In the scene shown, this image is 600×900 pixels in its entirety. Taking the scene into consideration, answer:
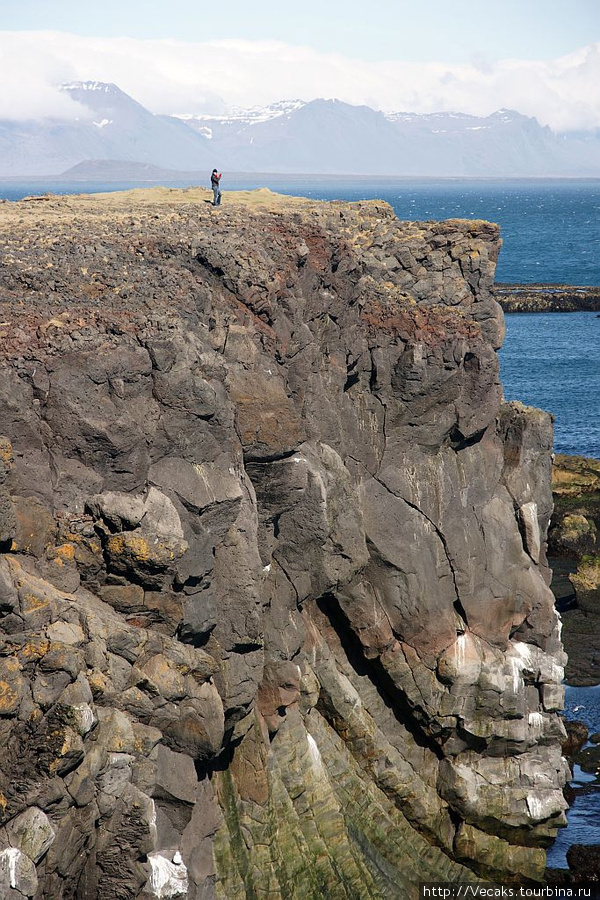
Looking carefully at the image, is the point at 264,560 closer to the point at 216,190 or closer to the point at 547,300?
the point at 216,190

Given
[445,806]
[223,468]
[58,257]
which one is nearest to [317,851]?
[445,806]

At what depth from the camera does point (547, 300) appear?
147 meters

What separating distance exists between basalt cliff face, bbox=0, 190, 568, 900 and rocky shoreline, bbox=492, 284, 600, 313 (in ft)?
347

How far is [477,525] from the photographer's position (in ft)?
118

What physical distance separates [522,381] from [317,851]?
75.4m

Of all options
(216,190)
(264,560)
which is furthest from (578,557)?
(264,560)

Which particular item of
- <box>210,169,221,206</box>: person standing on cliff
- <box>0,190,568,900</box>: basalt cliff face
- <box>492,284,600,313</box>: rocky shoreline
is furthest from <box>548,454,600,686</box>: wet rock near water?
<box>492,284,600,313</box>: rocky shoreline

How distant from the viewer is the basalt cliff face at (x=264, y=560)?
23.7m

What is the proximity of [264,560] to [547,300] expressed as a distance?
12395cm

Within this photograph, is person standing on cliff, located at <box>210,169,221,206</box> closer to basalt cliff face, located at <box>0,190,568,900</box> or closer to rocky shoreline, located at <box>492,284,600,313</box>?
basalt cliff face, located at <box>0,190,568,900</box>

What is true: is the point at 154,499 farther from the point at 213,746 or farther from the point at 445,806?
the point at 445,806

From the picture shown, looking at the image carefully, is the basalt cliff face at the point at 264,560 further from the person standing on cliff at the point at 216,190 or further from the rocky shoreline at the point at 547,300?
the rocky shoreline at the point at 547,300

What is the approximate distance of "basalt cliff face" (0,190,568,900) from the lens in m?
23.7

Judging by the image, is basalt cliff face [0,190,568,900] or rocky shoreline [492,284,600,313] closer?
basalt cliff face [0,190,568,900]
